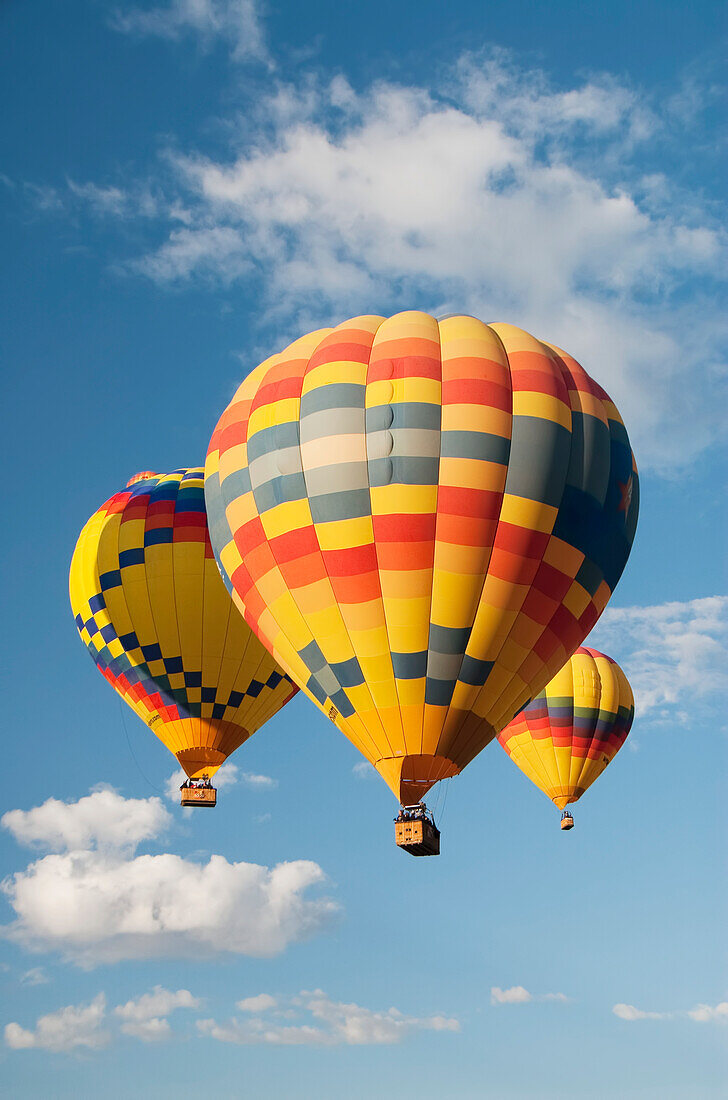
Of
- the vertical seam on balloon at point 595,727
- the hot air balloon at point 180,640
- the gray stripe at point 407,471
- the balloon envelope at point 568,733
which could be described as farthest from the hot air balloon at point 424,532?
the vertical seam on balloon at point 595,727

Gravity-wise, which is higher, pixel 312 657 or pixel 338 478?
pixel 338 478

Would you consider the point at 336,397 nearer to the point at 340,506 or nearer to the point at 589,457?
the point at 340,506

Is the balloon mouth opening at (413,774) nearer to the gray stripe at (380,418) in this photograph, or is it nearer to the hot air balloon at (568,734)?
the gray stripe at (380,418)

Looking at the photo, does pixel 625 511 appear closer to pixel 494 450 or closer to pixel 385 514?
pixel 494 450

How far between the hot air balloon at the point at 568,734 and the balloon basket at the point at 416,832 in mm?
12731

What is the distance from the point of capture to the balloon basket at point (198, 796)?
24422mm

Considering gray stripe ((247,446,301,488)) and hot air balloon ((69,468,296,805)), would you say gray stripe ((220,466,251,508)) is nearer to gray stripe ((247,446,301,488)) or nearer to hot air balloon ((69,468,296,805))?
gray stripe ((247,446,301,488))

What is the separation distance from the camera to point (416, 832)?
688 inches

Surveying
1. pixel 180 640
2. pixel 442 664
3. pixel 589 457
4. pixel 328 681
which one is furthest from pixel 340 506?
pixel 180 640

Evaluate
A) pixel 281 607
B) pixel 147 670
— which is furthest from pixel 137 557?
pixel 281 607

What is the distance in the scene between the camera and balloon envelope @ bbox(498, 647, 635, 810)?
30281 millimetres

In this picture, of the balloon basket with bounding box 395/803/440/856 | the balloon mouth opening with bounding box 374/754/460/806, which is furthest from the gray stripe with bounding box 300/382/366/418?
the balloon basket with bounding box 395/803/440/856

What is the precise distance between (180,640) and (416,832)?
8244 mm

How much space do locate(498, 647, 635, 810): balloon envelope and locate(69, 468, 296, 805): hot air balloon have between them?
761cm
